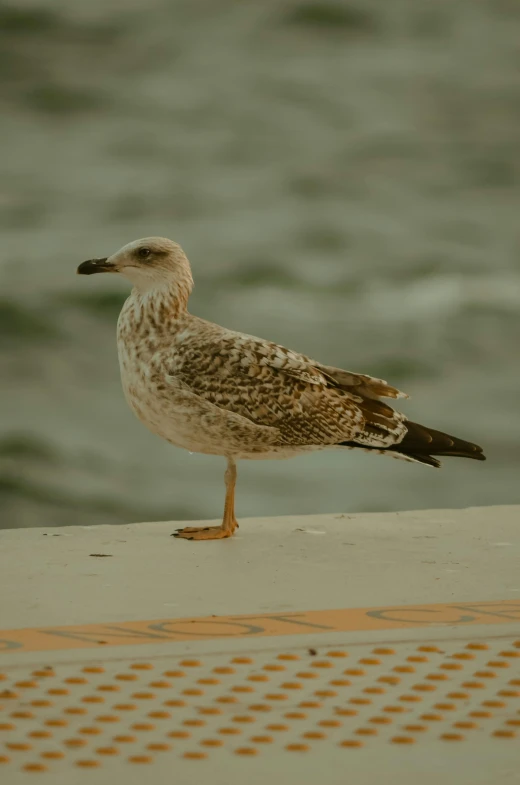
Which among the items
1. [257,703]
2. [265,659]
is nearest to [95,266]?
[265,659]

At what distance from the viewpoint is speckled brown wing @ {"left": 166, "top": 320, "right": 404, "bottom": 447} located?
4566mm

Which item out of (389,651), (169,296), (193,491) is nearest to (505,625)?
(389,651)

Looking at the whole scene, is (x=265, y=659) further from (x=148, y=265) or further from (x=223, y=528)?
(x=148, y=265)

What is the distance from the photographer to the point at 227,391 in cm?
457

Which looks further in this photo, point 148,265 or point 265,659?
point 148,265

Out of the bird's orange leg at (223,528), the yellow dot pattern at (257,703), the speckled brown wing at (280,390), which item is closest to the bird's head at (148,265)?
the speckled brown wing at (280,390)

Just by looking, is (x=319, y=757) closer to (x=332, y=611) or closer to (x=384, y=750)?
(x=384, y=750)

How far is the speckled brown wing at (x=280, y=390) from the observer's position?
15.0 ft

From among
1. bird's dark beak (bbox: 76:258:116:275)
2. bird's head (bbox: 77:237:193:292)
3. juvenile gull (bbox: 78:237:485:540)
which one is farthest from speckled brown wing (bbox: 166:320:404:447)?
bird's dark beak (bbox: 76:258:116:275)

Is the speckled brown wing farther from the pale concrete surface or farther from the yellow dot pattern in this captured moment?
the yellow dot pattern

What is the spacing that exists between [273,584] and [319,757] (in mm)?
1255

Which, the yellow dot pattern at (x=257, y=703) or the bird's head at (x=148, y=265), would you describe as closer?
the yellow dot pattern at (x=257, y=703)

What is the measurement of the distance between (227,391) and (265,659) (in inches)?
64.1

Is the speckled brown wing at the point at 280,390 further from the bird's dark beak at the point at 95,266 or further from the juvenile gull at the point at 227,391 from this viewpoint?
the bird's dark beak at the point at 95,266
